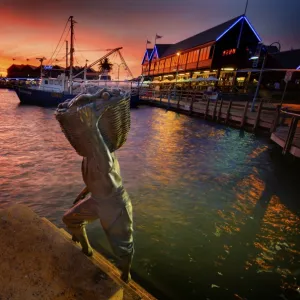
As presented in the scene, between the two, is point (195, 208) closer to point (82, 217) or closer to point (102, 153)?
point (82, 217)

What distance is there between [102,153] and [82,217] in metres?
0.76

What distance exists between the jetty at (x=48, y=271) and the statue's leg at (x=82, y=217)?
0.13 metres

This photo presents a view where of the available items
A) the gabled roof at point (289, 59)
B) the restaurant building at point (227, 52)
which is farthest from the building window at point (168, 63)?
the gabled roof at point (289, 59)

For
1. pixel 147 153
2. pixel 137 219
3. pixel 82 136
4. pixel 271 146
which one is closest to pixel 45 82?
pixel 147 153

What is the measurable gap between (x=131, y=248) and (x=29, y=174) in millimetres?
6396

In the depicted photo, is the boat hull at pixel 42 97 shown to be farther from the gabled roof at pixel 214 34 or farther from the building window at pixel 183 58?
the gabled roof at pixel 214 34

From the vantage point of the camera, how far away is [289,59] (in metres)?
36.6

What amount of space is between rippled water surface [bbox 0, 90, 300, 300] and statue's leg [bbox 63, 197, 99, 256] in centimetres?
162

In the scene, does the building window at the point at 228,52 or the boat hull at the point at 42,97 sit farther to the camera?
the building window at the point at 228,52

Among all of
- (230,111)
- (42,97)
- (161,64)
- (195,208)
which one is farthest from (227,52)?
(195,208)

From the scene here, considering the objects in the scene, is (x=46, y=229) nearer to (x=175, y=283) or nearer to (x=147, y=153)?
(x=175, y=283)

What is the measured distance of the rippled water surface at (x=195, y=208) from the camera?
3.68m

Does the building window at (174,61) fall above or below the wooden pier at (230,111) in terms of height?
above

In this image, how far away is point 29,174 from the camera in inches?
292
